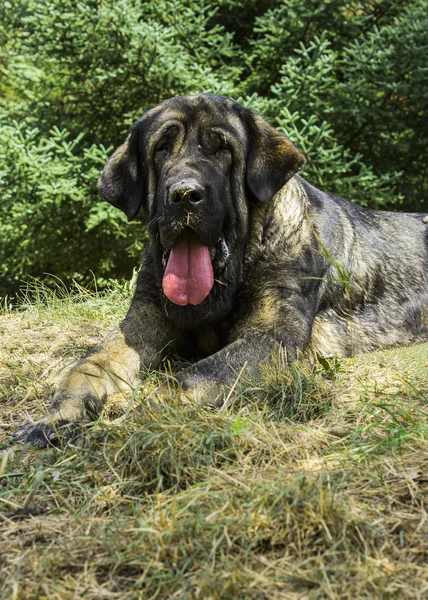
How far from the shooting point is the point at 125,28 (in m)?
7.71

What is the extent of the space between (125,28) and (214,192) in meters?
4.65

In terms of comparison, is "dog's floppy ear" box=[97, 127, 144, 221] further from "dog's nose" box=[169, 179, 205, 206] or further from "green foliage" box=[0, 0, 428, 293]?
"green foliage" box=[0, 0, 428, 293]

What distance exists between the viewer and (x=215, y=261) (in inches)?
158

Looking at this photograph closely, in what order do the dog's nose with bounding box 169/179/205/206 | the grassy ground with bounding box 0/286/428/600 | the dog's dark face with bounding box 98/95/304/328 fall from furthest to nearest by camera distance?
the dog's dark face with bounding box 98/95/304/328 → the dog's nose with bounding box 169/179/205/206 → the grassy ground with bounding box 0/286/428/600

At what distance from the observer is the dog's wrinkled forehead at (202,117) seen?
4.10m

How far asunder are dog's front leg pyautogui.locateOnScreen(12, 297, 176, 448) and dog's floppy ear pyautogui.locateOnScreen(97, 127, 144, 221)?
61 centimetres

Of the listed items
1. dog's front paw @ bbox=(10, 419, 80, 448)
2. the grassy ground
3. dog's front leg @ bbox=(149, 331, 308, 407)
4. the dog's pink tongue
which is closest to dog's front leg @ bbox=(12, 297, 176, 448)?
dog's front paw @ bbox=(10, 419, 80, 448)

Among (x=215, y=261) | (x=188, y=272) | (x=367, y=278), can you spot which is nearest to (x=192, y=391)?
(x=188, y=272)

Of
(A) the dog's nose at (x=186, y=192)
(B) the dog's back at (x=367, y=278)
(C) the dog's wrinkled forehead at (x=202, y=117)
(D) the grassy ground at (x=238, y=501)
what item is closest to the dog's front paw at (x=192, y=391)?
(D) the grassy ground at (x=238, y=501)

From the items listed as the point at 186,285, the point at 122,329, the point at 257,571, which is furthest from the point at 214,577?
the point at 122,329

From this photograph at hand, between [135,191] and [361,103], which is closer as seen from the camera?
[135,191]

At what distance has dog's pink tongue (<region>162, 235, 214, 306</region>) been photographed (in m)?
3.89

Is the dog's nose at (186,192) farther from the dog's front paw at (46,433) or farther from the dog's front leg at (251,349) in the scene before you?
the dog's front paw at (46,433)

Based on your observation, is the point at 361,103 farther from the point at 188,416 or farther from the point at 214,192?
the point at 188,416
